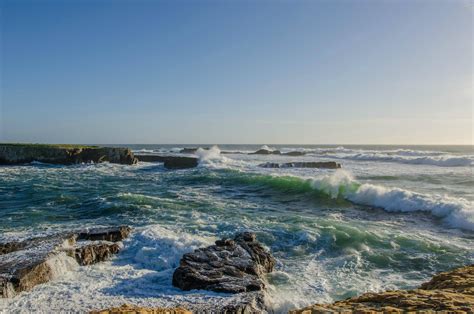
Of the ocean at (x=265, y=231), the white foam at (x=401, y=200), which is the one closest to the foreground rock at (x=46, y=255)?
the ocean at (x=265, y=231)

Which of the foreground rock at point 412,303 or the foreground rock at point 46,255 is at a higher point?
the foreground rock at point 412,303

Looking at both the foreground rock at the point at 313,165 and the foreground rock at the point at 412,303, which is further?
the foreground rock at the point at 313,165

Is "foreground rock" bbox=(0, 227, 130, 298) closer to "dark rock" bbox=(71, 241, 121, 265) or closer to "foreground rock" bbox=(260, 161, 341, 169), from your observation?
"dark rock" bbox=(71, 241, 121, 265)

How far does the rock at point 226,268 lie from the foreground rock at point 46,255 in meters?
2.26

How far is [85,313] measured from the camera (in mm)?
5332

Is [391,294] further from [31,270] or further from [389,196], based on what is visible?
[389,196]

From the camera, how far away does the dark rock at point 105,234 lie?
30.1 ft

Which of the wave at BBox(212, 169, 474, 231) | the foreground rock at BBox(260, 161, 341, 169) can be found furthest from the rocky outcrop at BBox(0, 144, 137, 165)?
the wave at BBox(212, 169, 474, 231)

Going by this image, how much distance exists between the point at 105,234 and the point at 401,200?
12.5 m

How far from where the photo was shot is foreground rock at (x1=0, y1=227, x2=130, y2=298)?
6.34m

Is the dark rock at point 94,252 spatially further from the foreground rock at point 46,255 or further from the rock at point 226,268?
the rock at point 226,268

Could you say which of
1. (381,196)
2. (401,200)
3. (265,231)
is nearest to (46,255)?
(265,231)

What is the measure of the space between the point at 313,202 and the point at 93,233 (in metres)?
11.0

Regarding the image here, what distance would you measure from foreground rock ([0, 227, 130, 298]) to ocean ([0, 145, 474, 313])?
0.60ft
